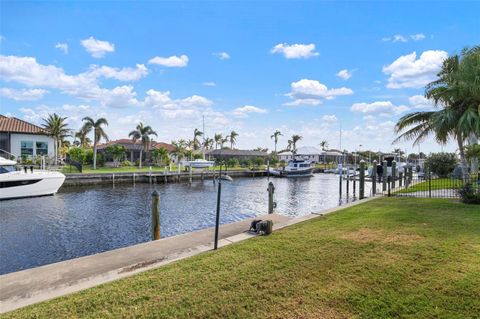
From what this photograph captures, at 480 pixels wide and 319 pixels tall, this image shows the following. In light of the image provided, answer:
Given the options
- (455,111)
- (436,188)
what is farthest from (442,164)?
(455,111)

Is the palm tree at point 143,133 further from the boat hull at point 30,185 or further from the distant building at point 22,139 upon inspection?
the boat hull at point 30,185

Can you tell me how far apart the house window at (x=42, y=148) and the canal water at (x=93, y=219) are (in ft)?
61.9

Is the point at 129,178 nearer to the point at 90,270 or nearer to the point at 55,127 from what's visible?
the point at 55,127

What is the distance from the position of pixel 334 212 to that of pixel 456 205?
4.94 meters

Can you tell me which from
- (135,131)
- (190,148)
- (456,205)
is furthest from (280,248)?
(190,148)

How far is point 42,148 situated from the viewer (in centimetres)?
4400

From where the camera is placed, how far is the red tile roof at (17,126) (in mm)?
40397

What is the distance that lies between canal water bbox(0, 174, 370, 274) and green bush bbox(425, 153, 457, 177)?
567 inches

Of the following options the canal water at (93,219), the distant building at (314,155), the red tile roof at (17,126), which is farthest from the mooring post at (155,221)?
the distant building at (314,155)

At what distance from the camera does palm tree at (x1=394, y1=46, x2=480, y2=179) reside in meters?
12.8

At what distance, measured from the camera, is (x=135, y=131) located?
59.3 m

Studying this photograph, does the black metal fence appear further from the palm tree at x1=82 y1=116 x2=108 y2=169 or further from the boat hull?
the palm tree at x1=82 y1=116 x2=108 y2=169

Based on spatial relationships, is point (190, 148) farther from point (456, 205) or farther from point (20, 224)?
point (456, 205)

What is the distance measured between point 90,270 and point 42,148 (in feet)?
153
